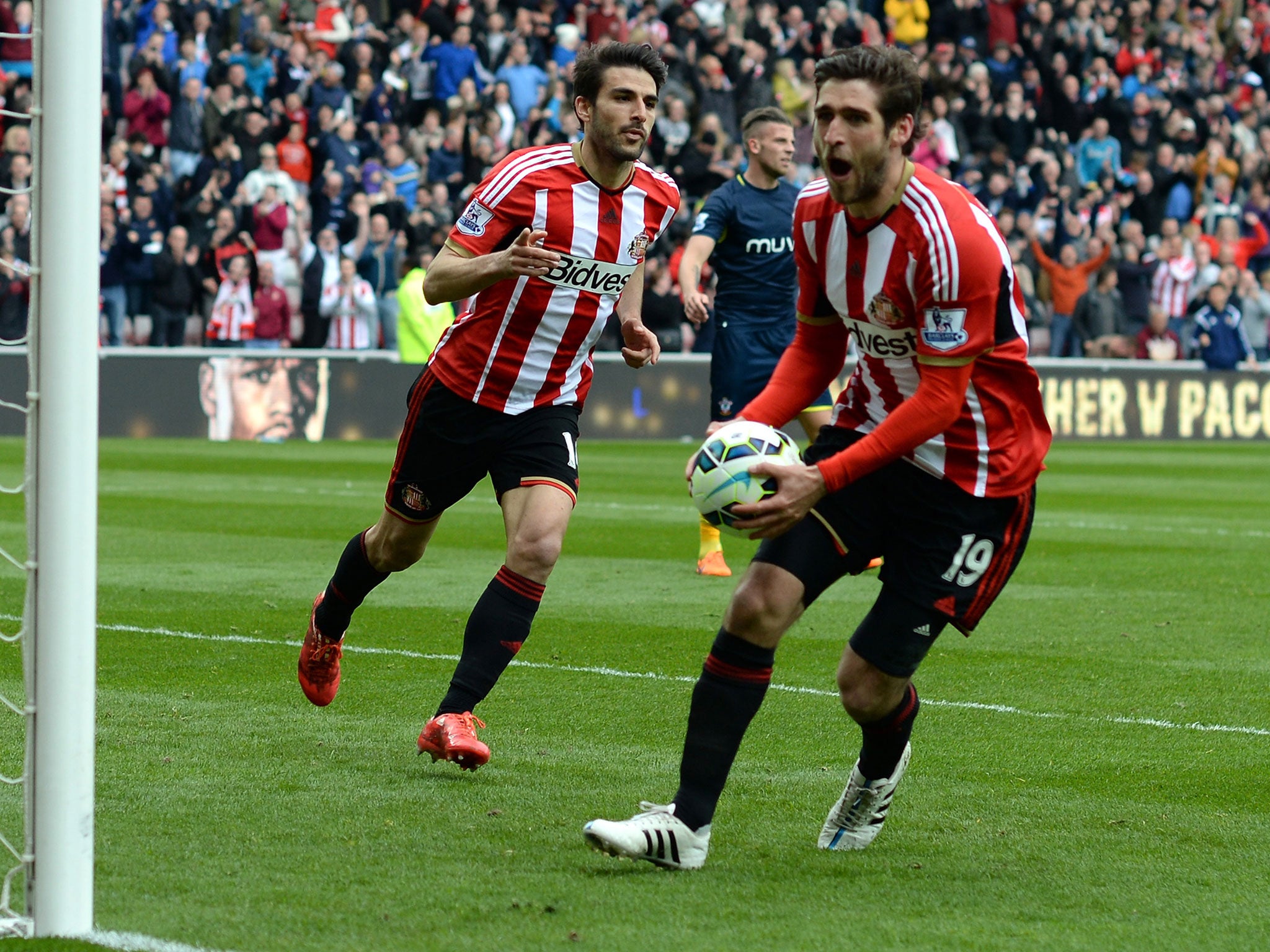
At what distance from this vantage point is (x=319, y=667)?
579 cm

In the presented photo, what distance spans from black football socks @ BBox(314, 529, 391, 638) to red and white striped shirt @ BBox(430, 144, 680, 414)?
0.66 m

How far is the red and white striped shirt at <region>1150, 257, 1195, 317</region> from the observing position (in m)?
23.8

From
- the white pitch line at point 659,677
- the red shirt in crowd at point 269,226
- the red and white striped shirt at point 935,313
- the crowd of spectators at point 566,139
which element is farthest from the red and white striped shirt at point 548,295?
the red shirt in crowd at point 269,226

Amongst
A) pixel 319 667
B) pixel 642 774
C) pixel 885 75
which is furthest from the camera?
pixel 319 667

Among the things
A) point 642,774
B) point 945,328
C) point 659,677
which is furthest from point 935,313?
point 659,677

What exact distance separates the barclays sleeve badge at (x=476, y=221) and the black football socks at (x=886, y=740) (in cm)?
186

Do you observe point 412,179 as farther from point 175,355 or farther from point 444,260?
point 444,260

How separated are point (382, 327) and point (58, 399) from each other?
17.2m

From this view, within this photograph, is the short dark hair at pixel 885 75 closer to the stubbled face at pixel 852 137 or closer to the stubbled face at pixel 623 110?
the stubbled face at pixel 852 137

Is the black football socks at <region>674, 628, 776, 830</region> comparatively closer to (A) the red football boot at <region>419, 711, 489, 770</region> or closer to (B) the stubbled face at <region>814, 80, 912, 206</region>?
(A) the red football boot at <region>419, 711, 489, 770</region>

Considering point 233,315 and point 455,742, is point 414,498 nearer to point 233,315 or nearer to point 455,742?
point 455,742

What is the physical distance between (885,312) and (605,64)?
63.1 inches

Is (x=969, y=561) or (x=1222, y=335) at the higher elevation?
(x=969, y=561)

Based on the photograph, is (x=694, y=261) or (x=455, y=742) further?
(x=694, y=261)
